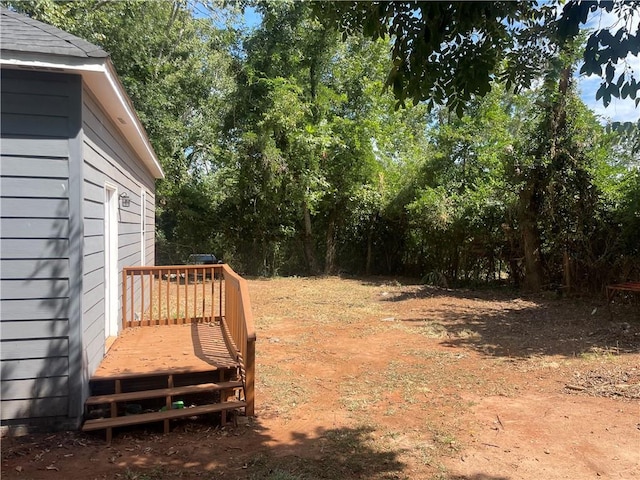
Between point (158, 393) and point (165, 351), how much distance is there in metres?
0.97

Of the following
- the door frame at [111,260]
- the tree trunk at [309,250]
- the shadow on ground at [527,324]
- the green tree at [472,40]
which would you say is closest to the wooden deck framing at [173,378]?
the door frame at [111,260]

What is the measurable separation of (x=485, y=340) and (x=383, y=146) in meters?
10.9

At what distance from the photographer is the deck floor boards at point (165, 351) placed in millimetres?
4145

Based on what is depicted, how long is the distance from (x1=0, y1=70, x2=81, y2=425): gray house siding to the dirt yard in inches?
14.8

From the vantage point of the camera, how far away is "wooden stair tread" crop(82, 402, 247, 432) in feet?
11.4

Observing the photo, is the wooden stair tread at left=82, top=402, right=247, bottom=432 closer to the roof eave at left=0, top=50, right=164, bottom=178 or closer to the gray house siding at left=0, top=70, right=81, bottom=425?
the gray house siding at left=0, top=70, right=81, bottom=425

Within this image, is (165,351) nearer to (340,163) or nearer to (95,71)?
(95,71)

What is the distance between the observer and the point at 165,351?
4801 millimetres

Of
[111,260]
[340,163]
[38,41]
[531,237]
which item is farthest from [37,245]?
[340,163]

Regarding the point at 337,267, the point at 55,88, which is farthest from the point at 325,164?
the point at 55,88

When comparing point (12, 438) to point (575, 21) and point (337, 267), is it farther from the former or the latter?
point (337, 267)

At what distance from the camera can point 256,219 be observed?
16.3 meters

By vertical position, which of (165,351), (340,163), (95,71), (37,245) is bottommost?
(165,351)

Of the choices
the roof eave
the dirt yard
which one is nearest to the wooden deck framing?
the dirt yard
